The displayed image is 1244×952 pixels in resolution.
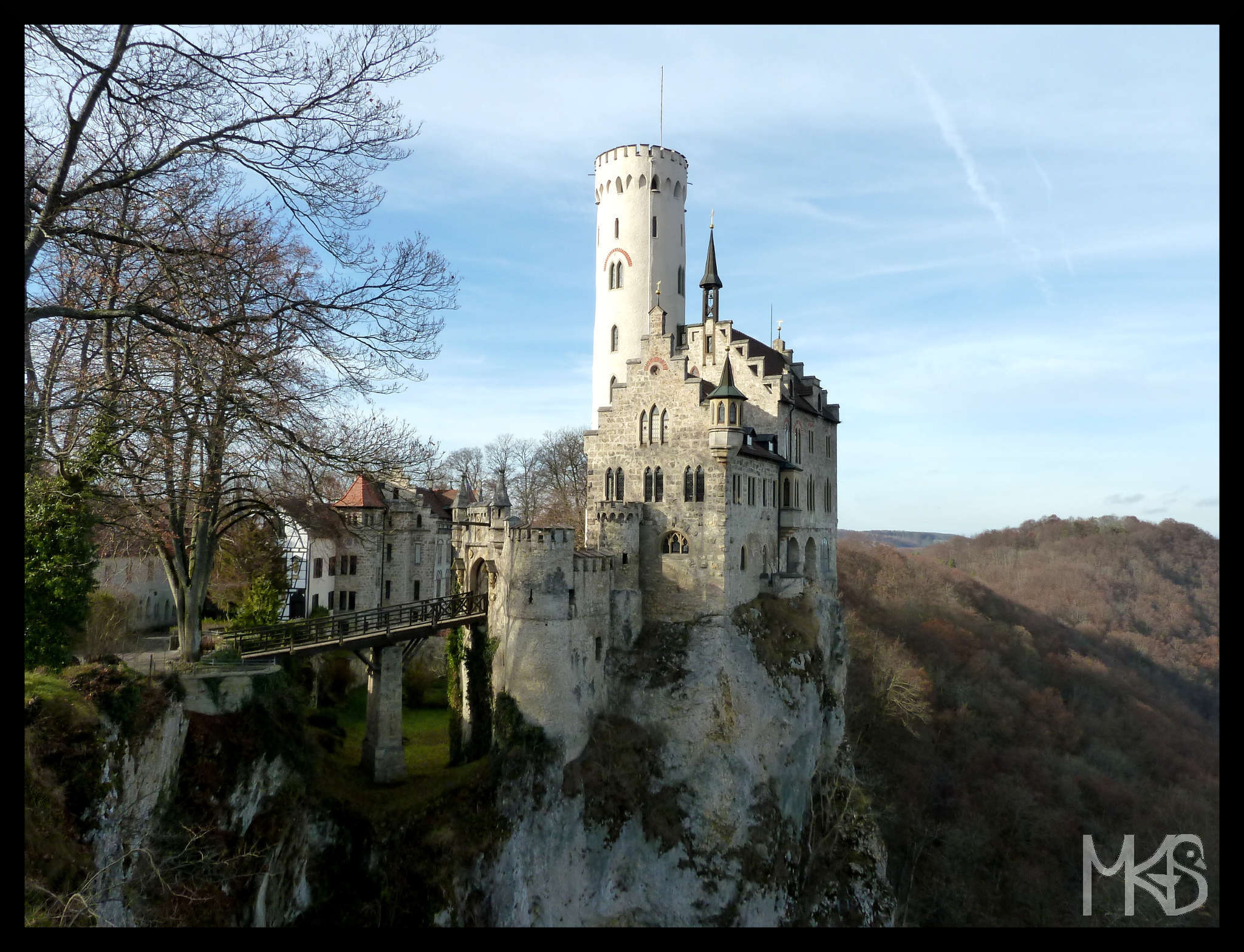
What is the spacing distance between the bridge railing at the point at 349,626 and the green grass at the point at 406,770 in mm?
4357

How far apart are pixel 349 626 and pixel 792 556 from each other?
22943 millimetres

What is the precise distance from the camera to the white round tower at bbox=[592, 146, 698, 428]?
128 ft

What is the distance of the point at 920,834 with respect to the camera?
150 feet

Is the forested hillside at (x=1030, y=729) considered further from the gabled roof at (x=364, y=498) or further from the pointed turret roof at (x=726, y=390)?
the gabled roof at (x=364, y=498)

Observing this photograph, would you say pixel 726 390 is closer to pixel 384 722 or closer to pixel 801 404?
pixel 801 404

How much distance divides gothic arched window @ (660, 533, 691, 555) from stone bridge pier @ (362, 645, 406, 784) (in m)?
11.8

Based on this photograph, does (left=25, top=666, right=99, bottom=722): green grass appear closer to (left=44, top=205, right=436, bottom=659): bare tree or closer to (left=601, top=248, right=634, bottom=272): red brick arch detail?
(left=44, top=205, right=436, bottom=659): bare tree

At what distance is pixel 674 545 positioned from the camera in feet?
104

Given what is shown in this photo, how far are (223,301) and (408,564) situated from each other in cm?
2751

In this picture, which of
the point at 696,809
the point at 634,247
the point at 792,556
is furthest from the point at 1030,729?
the point at 634,247
